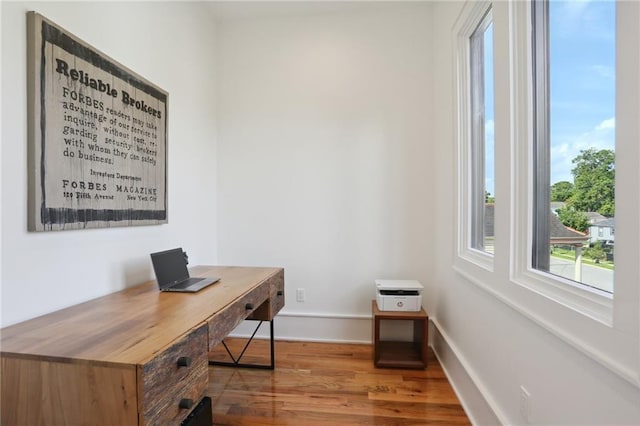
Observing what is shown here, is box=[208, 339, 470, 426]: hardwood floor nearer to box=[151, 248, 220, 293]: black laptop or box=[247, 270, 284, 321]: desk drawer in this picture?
box=[247, 270, 284, 321]: desk drawer

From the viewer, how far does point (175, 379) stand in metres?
0.93

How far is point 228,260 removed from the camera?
2732 mm

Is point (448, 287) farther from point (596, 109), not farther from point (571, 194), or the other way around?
point (596, 109)

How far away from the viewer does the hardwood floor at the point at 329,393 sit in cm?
167

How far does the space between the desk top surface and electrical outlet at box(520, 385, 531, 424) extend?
1259 millimetres

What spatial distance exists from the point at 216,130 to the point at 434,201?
6.52 feet

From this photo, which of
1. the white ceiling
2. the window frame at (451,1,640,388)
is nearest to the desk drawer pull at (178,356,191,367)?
the window frame at (451,1,640,388)

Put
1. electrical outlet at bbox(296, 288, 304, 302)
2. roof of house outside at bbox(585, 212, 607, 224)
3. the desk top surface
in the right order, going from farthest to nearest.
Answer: electrical outlet at bbox(296, 288, 304, 302), roof of house outside at bbox(585, 212, 607, 224), the desk top surface

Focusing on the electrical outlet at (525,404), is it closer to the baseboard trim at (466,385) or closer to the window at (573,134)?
the baseboard trim at (466,385)

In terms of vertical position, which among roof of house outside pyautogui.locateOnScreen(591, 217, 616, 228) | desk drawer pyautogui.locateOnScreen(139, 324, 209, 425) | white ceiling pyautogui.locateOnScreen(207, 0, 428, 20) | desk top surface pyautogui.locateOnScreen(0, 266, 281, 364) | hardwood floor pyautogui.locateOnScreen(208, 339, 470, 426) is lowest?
hardwood floor pyautogui.locateOnScreen(208, 339, 470, 426)

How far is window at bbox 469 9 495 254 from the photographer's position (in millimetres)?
1765

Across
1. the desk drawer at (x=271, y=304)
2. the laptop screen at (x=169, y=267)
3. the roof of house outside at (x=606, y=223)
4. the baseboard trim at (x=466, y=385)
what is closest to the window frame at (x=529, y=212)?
the roof of house outside at (x=606, y=223)

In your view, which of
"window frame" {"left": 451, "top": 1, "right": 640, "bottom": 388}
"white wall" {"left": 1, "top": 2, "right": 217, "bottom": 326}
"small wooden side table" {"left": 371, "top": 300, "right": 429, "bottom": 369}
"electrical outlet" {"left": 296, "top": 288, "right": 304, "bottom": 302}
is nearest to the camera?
"window frame" {"left": 451, "top": 1, "right": 640, "bottom": 388}

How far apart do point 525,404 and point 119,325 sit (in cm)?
155
